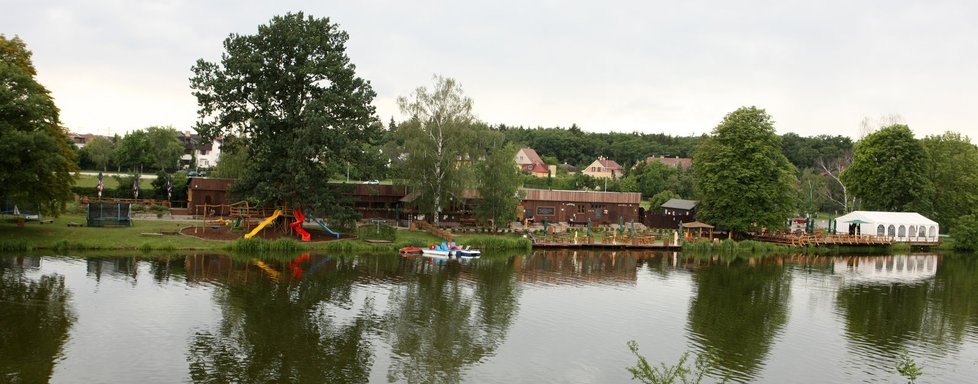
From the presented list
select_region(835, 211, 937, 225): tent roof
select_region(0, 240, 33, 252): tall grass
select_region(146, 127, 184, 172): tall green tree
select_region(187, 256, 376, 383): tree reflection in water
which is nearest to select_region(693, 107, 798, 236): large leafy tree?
select_region(835, 211, 937, 225): tent roof

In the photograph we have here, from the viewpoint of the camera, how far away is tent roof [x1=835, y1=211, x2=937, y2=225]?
65000mm

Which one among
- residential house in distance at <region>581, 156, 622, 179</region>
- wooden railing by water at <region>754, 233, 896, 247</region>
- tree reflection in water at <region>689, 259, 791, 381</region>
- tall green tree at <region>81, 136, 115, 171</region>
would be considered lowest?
tree reflection in water at <region>689, 259, 791, 381</region>

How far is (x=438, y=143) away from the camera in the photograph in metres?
54.0

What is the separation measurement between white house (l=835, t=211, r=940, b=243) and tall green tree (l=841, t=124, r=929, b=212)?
9.55 ft

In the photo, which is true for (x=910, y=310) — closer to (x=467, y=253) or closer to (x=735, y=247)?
(x=735, y=247)

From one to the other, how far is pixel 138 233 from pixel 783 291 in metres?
38.7

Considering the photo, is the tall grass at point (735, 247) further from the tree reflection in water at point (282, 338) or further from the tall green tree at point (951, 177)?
the tree reflection in water at point (282, 338)

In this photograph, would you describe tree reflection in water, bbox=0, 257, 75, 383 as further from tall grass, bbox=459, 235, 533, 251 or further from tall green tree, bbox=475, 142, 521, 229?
tall green tree, bbox=475, 142, 521, 229

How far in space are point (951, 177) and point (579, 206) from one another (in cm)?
3672

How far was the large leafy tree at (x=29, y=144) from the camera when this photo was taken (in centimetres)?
3712

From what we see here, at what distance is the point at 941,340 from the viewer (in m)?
27.9

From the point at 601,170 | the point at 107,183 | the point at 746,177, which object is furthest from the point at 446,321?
the point at 601,170

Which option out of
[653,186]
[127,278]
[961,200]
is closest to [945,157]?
[961,200]

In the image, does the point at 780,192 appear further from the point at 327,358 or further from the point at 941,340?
the point at 327,358
